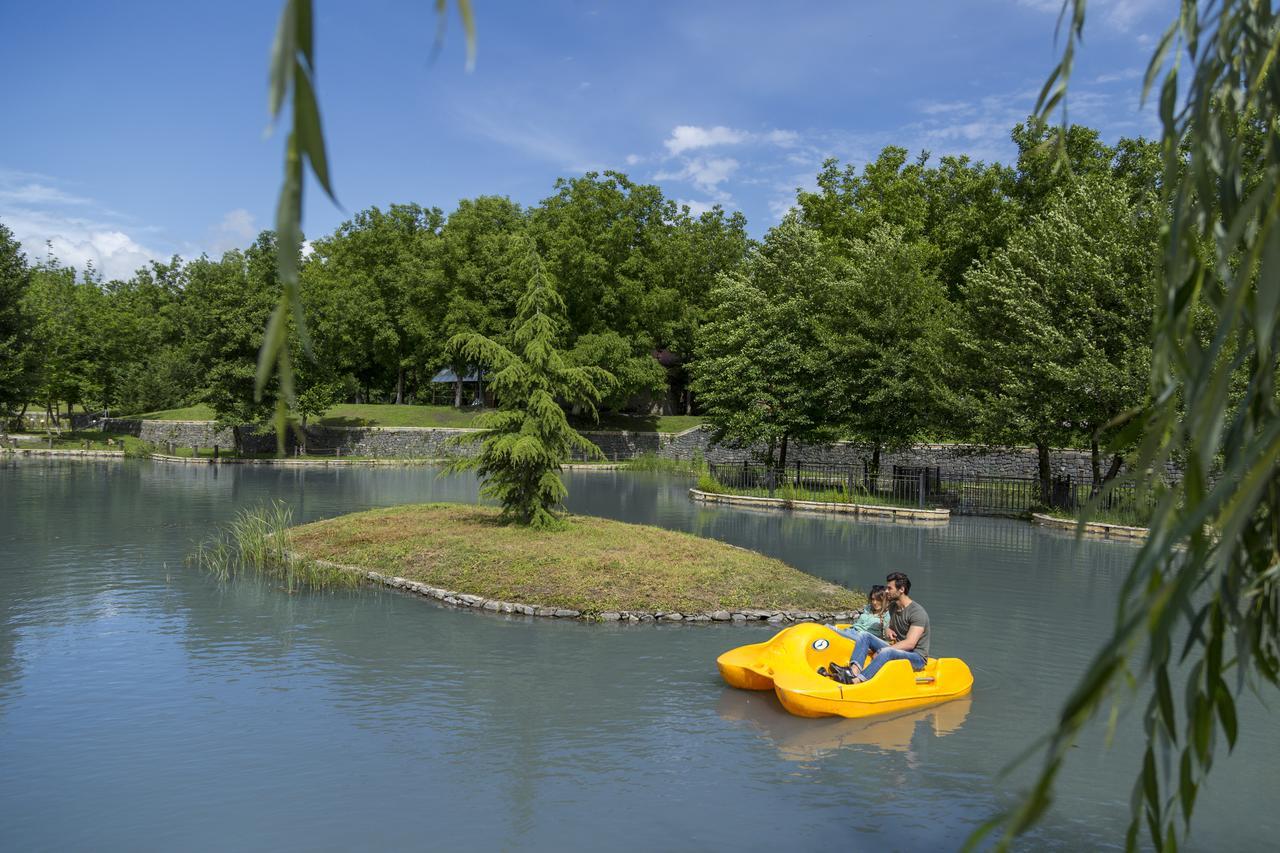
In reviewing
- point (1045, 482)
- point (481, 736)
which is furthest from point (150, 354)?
point (481, 736)

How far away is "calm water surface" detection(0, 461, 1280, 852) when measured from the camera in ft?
25.1

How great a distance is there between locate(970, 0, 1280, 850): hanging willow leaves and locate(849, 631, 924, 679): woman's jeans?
7160mm

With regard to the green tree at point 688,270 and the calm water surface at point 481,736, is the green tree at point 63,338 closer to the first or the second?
the green tree at point 688,270

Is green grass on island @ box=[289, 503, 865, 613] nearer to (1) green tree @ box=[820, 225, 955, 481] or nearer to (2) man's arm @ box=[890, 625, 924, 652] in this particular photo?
(2) man's arm @ box=[890, 625, 924, 652]

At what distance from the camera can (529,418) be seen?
19.0m

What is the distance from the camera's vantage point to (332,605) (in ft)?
49.7

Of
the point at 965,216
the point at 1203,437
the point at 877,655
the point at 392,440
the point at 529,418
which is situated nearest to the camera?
the point at 1203,437

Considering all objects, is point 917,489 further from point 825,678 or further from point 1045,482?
point 825,678

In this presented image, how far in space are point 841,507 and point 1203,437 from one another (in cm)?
2796

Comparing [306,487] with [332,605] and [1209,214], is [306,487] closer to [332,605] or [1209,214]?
[332,605]

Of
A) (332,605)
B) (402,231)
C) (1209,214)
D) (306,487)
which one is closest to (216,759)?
(332,605)

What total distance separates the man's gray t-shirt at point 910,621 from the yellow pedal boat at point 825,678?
208mm

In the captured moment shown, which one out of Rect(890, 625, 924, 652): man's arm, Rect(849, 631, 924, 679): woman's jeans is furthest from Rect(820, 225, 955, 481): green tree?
Rect(849, 631, 924, 679): woman's jeans

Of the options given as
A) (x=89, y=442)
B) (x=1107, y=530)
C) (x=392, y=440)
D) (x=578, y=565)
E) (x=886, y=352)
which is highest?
(x=886, y=352)
